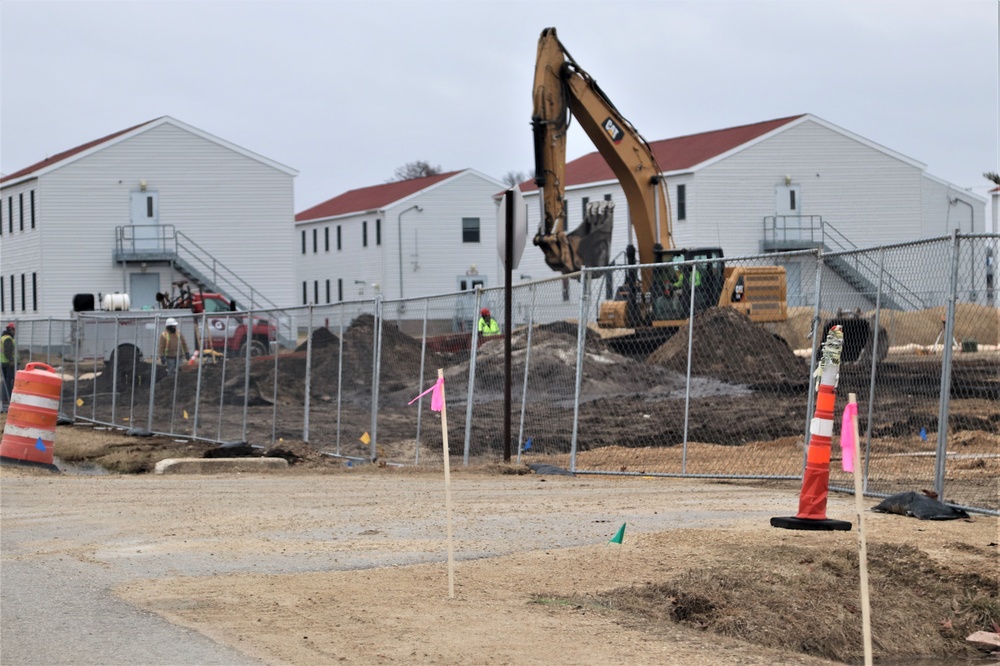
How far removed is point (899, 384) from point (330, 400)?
8.46 m

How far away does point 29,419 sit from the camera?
1694 cm

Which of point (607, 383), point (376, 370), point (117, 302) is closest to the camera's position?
point (376, 370)

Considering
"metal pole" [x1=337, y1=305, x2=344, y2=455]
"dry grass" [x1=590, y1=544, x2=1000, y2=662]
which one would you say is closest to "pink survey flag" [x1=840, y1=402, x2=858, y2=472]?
"dry grass" [x1=590, y1=544, x2=1000, y2=662]

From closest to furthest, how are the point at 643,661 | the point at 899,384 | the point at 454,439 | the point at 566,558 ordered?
the point at 643,661 < the point at 566,558 < the point at 899,384 < the point at 454,439

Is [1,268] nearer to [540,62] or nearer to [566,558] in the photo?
[540,62]

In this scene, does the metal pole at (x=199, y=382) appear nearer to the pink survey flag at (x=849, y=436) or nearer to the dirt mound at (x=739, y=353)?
the dirt mound at (x=739, y=353)

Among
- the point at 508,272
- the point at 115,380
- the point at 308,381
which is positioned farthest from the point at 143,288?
the point at 508,272

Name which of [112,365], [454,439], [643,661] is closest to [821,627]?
[643,661]

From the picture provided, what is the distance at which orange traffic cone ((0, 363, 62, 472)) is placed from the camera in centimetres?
1688

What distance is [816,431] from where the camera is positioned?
10.0 meters

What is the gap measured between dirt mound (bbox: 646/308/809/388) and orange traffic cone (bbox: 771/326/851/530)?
8678 millimetres

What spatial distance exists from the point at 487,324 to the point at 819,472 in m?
9.55

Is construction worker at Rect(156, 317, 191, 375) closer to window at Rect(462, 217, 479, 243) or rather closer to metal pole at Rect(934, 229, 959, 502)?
metal pole at Rect(934, 229, 959, 502)

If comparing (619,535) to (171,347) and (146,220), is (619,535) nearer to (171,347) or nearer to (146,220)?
(171,347)
